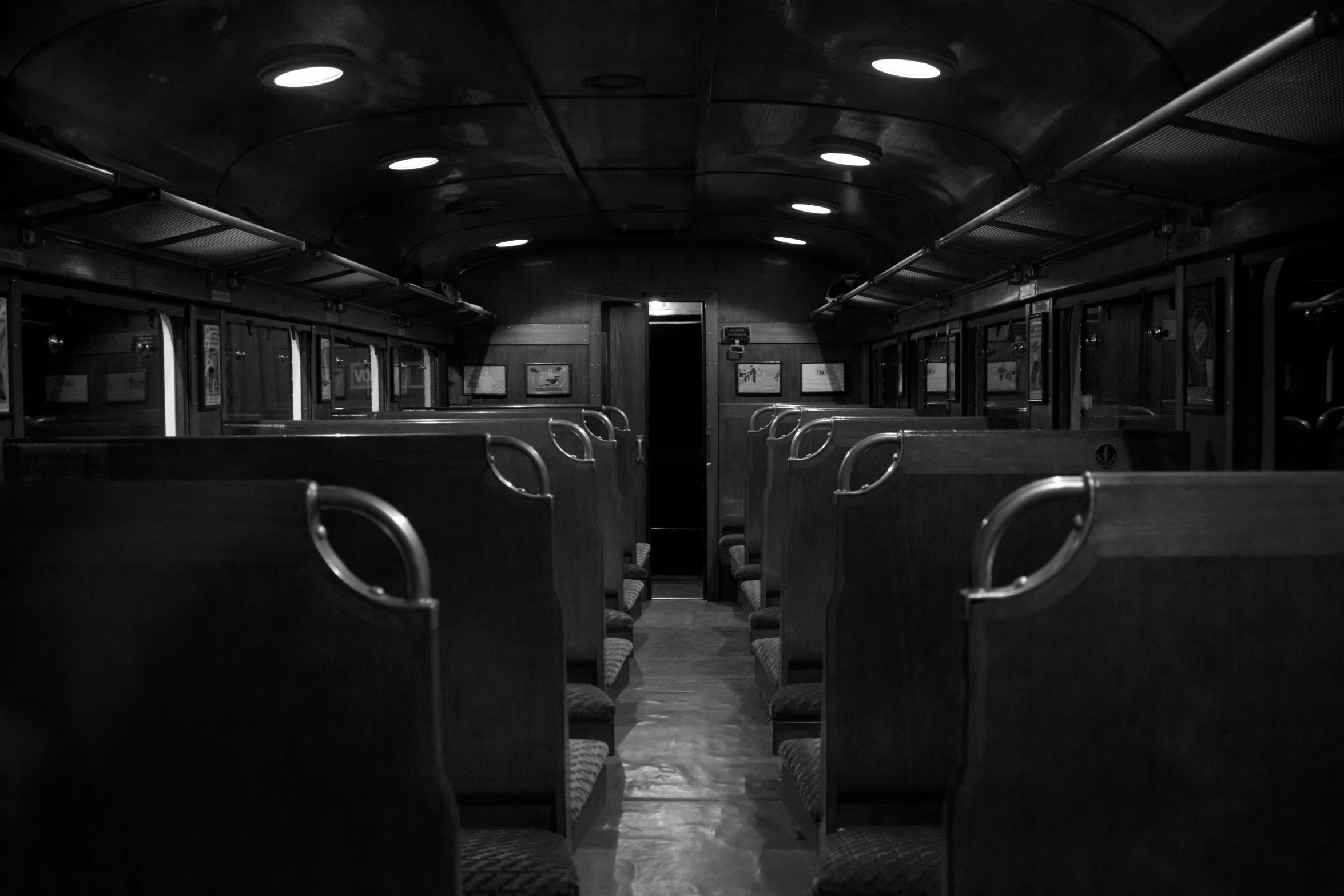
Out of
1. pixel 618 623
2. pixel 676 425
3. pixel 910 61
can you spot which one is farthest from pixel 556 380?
pixel 910 61

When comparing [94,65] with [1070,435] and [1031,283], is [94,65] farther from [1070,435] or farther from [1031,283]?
[1031,283]

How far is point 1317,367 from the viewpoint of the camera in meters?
3.68

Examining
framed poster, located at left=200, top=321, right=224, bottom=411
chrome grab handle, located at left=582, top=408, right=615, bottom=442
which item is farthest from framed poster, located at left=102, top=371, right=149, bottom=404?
chrome grab handle, located at left=582, top=408, right=615, bottom=442

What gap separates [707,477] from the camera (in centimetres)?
1021

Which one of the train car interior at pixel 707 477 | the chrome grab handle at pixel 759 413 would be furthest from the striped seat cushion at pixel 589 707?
the chrome grab handle at pixel 759 413

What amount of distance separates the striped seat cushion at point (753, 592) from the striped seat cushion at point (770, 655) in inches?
47.3

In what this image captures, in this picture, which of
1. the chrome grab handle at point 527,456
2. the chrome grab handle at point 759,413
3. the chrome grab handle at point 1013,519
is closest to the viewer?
the chrome grab handle at point 1013,519

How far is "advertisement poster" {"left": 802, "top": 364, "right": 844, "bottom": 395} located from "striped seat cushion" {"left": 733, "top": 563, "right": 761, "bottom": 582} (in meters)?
4.33

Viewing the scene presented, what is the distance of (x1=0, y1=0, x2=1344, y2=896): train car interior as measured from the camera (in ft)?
5.15

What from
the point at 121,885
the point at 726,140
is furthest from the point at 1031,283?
the point at 121,885

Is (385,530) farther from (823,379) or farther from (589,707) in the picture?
(823,379)

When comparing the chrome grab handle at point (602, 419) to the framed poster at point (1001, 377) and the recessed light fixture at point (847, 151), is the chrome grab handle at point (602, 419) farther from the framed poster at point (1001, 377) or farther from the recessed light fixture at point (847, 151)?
the framed poster at point (1001, 377)

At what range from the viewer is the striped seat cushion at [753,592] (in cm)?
641

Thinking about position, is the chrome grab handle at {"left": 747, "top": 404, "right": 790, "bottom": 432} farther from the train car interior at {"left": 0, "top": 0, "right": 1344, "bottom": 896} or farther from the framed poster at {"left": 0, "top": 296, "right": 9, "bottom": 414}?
the framed poster at {"left": 0, "top": 296, "right": 9, "bottom": 414}
